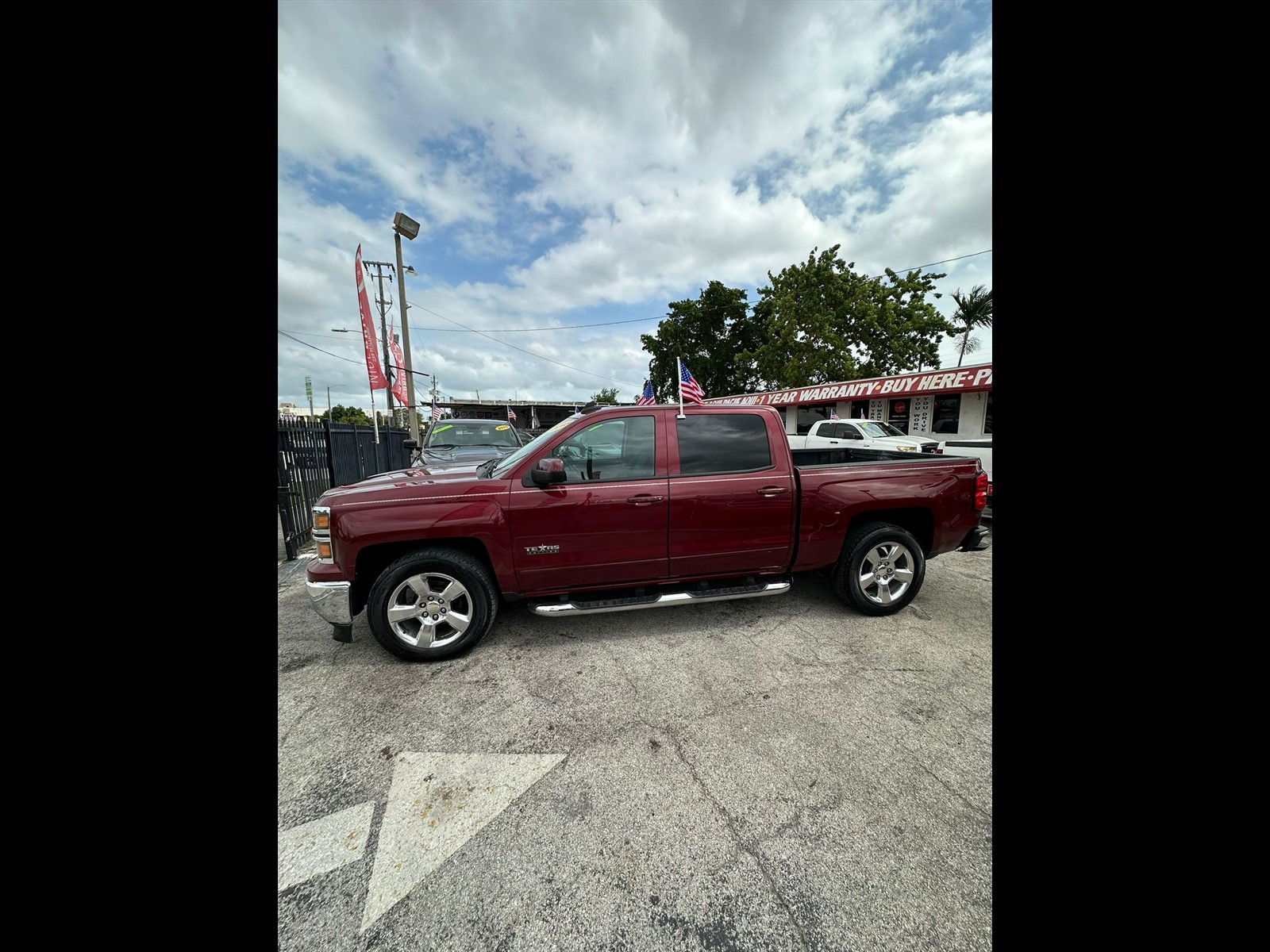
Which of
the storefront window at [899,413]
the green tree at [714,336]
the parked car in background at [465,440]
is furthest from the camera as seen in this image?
the green tree at [714,336]

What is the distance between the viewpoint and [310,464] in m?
6.71

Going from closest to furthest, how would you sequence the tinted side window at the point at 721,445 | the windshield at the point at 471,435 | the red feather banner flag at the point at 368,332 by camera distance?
the tinted side window at the point at 721,445 < the windshield at the point at 471,435 < the red feather banner flag at the point at 368,332

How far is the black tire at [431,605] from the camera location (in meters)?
2.98

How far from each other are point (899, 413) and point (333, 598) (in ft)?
68.7

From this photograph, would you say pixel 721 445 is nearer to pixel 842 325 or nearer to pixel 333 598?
pixel 333 598

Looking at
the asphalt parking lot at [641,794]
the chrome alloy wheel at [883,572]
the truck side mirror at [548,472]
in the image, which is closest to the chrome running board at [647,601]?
the asphalt parking lot at [641,794]

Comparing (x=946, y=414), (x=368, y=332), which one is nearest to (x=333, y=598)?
(x=368, y=332)

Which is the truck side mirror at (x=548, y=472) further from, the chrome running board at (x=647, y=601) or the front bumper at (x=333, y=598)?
the front bumper at (x=333, y=598)

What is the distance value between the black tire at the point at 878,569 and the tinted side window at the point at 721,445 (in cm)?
101
